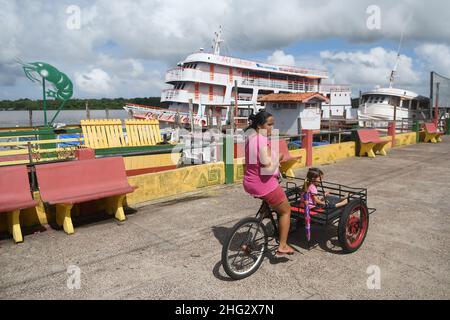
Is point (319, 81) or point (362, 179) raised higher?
point (319, 81)

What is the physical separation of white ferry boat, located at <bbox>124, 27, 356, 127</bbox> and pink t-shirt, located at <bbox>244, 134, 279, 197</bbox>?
75.4 ft

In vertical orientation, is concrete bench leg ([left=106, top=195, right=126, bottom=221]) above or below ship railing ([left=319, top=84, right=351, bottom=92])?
below

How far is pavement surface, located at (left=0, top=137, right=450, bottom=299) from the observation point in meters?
3.51

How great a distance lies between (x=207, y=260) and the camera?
4211mm

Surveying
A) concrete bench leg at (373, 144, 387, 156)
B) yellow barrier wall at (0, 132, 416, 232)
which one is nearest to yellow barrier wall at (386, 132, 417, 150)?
concrete bench leg at (373, 144, 387, 156)

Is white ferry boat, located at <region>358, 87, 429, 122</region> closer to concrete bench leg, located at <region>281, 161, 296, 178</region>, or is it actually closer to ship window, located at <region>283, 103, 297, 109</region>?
ship window, located at <region>283, 103, 297, 109</region>

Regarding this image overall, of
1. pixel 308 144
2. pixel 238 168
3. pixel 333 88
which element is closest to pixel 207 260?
pixel 238 168

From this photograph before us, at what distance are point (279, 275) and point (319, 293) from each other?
0.51 metres

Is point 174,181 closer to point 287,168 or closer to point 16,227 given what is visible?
point 16,227

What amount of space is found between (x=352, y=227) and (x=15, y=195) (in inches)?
185

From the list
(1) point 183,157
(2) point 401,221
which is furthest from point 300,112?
(2) point 401,221

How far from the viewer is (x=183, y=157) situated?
11.1 m

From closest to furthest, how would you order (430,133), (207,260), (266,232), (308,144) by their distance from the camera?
(266,232), (207,260), (308,144), (430,133)
